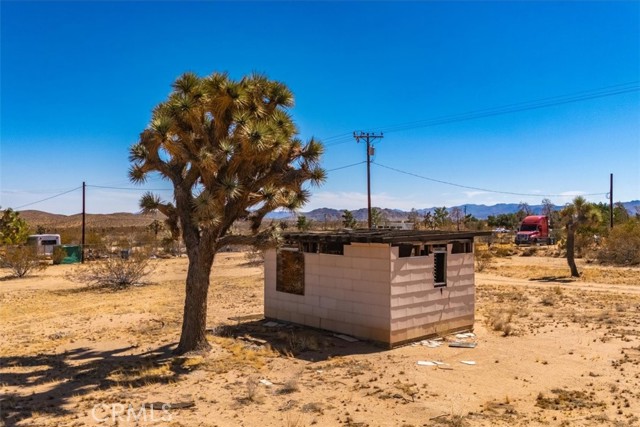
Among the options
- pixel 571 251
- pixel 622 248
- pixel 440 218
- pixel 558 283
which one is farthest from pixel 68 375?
pixel 440 218

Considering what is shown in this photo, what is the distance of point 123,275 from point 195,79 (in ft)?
55.1

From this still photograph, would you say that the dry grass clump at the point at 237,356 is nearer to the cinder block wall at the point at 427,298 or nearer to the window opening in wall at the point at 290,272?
the window opening in wall at the point at 290,272

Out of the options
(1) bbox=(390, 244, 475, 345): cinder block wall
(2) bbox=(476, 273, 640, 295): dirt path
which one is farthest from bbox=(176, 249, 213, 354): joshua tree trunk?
(2) bbox=(476, 273, 640, 295): dirt path

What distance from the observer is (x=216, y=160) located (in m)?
10.8

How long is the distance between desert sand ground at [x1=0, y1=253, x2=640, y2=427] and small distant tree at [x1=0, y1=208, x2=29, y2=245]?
2604 cm

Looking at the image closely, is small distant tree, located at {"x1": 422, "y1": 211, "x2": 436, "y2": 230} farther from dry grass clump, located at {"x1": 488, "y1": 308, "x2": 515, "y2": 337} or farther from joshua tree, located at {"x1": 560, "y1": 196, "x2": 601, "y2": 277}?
dry grass clump, located at {"x1": 488, "y1": 308, "x2": 515, "y2": 337}

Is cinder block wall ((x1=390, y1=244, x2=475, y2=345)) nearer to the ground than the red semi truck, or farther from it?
nearer to the ground

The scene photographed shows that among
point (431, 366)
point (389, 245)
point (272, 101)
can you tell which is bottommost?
point (431, 366)

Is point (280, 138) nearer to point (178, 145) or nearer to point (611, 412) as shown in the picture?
point (178, 145)

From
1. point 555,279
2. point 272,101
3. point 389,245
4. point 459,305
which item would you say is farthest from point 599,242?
point 272,101

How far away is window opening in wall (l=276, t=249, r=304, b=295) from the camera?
1550 cm

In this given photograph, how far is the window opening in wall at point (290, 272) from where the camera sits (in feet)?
50.9

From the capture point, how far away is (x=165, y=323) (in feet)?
→ 52.2

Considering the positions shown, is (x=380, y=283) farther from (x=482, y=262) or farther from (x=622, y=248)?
(x=622, y=248)
